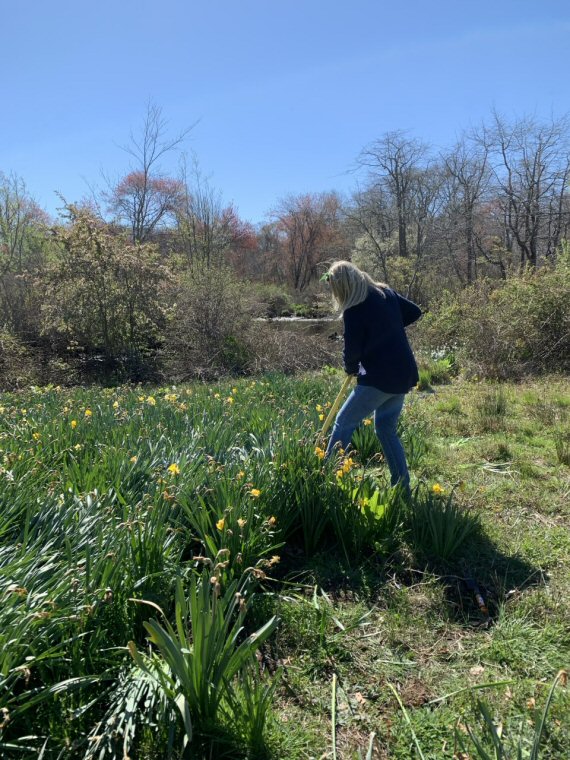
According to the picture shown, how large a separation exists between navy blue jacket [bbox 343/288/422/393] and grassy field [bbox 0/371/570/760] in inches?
24.1

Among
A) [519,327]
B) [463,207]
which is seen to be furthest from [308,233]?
[519,327]

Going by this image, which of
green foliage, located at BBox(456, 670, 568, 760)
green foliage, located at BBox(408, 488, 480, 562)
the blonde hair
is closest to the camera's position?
green foliage, located at BBox(456, 670, 568, 760)

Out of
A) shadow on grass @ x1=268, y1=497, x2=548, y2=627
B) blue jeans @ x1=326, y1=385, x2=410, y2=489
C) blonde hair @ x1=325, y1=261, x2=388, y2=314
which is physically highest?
blonde hair @ x1=325, y1=261, x2=388, y2=314

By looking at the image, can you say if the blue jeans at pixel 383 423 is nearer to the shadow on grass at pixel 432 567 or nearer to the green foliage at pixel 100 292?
the shadow on grass at pixel 432 567

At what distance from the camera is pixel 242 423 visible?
4.52 m

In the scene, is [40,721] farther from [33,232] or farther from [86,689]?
[33,232]

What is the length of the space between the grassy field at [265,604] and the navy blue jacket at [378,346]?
0.61 meters

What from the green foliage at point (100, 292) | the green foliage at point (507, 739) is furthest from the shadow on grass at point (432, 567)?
the green foliage at point (100, 292)

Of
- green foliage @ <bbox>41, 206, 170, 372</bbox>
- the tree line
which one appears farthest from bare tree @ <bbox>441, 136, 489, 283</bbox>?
green foliage @ <bbox>41, 206, 170, 372</bbox>

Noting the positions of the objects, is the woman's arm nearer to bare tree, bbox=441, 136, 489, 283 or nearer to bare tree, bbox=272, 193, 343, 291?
bare tree, bbox=441, 136, 489, 283

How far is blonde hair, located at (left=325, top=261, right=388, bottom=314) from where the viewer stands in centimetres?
337

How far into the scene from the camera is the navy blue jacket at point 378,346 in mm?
3416

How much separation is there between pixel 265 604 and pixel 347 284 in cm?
199

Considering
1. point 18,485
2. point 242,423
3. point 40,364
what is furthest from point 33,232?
point 18,485
